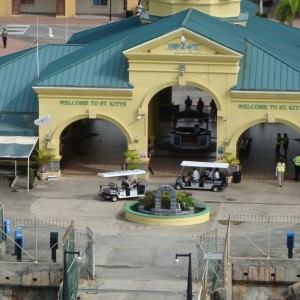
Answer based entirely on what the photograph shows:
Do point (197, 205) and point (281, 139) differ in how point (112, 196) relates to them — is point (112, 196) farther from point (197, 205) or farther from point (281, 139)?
point (281, 139)

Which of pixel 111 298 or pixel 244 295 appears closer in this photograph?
pixel 111 298

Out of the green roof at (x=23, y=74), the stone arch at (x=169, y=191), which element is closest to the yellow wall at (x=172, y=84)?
the green roof at (x=23, y=74)

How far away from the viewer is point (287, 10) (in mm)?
130625

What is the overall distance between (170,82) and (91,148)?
9.01 metres

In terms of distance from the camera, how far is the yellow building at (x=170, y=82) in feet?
301

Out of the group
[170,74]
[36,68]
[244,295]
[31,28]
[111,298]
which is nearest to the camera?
[111,298]

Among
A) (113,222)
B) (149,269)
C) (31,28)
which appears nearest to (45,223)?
(113,222)

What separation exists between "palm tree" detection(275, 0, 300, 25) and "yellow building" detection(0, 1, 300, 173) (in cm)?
3468

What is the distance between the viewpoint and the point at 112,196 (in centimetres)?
8825

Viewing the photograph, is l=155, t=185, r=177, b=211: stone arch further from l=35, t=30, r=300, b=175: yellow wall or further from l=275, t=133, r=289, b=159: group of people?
l=275, t=133, r=289, b=159: group of people

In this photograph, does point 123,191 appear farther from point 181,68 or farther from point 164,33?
point 164,33

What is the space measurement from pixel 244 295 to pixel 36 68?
81.9ft

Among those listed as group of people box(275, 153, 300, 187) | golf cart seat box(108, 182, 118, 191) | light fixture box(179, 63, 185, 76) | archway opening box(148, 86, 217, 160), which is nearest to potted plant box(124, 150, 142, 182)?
golf cart seat box(108, 182, 118, 191)

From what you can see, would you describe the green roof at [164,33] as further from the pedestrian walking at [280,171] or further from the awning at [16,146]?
the pedestrian walking at [280,171]
